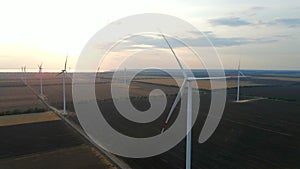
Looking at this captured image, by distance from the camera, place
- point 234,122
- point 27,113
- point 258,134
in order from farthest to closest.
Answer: point 27,113
point 234,122
point 258,134

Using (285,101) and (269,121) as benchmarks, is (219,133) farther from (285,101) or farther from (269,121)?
(285,101)

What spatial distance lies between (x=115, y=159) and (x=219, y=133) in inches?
578

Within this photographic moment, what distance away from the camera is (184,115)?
139ft

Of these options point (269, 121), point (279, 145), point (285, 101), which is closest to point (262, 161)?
point (279, 145)

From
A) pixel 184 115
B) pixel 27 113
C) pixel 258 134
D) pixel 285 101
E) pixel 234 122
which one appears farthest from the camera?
pixel 285 101

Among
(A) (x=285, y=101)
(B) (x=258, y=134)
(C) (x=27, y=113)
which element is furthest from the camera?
Answer: (A) (x=285, y=101)

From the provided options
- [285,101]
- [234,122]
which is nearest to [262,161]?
[234,122]

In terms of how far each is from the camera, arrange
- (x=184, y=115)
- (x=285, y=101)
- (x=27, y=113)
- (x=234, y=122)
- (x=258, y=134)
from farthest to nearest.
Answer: (x=285, y=101) < (x=27, y=113) < (x=184, y=115) < (x=234, y=122) < (x=258, y=134)

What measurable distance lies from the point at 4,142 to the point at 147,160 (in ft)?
52.4

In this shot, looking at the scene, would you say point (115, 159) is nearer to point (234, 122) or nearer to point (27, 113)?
point (234, 122)

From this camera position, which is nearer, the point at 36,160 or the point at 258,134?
the point at 36,160

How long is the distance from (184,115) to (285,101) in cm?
3285

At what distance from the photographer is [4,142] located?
92.2ft

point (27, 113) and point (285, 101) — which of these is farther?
point (285, 101)
